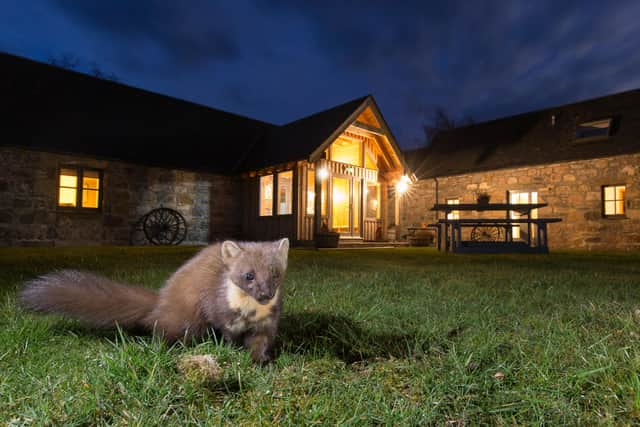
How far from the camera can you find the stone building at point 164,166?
12117 millimetres

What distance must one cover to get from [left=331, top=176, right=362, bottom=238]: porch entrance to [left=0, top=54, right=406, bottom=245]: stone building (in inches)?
1.8

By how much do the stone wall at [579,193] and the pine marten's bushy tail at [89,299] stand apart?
56.4ft

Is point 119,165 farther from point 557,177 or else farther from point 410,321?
point 557,177

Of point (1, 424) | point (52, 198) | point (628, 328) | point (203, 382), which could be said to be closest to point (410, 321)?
point (628, 328)

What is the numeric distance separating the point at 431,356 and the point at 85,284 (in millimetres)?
1872

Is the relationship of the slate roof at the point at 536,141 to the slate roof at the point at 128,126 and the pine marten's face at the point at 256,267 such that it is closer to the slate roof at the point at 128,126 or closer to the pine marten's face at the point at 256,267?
the slate roof at the point at 128,126

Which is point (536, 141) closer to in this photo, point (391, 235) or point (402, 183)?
point (402, 183)

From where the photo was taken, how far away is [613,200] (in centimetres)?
1470

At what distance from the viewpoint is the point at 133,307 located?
6.97 ft

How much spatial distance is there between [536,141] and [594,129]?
A: 7.20ft

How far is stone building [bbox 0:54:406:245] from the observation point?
12.1 meters

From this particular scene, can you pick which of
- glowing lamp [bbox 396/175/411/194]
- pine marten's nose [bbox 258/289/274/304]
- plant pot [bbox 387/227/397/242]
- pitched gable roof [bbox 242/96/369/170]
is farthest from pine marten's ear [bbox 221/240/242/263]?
plant pot [bbox 387/227/397/242]

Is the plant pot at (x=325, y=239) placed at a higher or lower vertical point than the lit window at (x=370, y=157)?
lower

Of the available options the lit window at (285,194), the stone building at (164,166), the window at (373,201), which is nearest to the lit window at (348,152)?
the stone building at (164,166)
